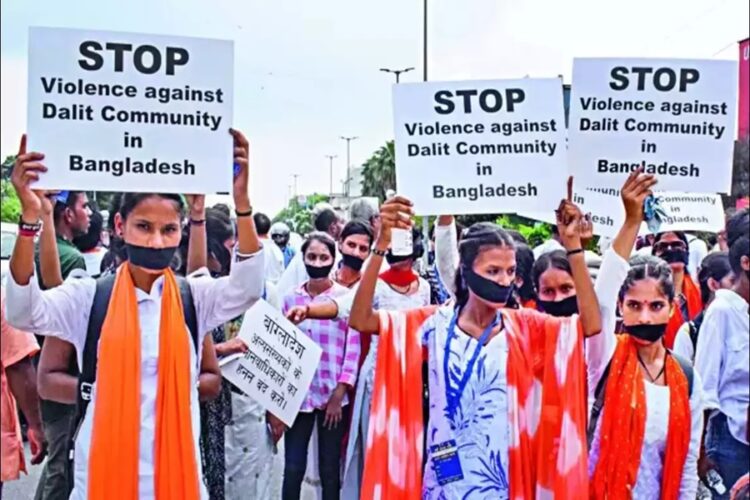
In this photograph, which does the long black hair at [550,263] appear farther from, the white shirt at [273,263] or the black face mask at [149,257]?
the white shirt at [273,263]

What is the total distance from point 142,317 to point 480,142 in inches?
56.7

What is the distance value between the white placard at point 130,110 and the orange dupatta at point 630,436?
5.27 feet

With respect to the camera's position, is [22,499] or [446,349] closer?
[446,349]

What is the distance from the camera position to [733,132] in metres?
3.93

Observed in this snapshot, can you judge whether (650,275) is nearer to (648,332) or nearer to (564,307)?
(648,332)

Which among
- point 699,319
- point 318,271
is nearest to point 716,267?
point 699,319

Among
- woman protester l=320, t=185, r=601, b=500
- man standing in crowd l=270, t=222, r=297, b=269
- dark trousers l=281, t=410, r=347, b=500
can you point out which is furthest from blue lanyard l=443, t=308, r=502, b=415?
man standing in crowd l=270, t=222, r=297, b=269

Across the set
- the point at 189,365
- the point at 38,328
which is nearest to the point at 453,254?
the point at 189,365

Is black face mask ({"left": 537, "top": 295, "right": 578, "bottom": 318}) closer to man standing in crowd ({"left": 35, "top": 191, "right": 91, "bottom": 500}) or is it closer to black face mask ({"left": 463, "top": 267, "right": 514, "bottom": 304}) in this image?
black face mask ({"left": 463, "top": 267, "right": 514, "bottom": 304})

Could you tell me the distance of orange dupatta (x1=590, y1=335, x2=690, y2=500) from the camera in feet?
11.5

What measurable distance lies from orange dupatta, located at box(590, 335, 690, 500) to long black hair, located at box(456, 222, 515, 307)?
631mm

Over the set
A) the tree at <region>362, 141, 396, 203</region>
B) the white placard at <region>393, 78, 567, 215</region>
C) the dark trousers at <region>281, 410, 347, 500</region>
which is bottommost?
the dark trousers at <region>281, 410, 347, 500</region>

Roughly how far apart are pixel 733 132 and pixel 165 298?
232 centimetres

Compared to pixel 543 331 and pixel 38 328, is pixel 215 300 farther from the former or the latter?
pixel 543 331
